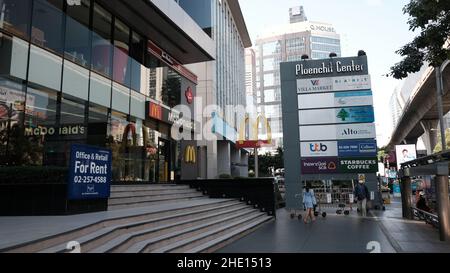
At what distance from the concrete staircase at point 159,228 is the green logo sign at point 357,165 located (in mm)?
5744

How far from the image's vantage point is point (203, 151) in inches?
1262

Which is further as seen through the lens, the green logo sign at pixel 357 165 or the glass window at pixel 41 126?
the green logo sign at pixel 357 165

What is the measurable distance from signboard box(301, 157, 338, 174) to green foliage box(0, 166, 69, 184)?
13.1 meters

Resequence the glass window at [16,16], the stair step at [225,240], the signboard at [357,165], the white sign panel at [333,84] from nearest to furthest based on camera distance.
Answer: the stair step at [225,240] → the glass window at [16,16] → the signboard at [357,165] → the white sign panel at [333,84]

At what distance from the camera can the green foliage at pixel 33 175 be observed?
952 cm

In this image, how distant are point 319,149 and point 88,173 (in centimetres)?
1310

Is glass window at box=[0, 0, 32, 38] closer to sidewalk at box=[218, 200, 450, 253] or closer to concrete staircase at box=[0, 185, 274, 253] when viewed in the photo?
concrete staircase at box=[0, 185, 274, 253]

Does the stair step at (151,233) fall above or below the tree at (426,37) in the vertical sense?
below

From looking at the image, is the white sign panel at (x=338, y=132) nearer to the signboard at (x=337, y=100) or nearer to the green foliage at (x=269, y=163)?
the signboard at (x=337, y=100)

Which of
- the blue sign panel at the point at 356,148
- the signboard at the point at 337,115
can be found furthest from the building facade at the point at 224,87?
the blue sign panel at the point at 356,148

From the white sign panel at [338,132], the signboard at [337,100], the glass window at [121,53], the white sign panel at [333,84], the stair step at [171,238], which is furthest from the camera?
the white sign panel at [333,84]

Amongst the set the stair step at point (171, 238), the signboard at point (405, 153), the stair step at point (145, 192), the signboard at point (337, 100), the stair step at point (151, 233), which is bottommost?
the stair step at point (171, 238)
